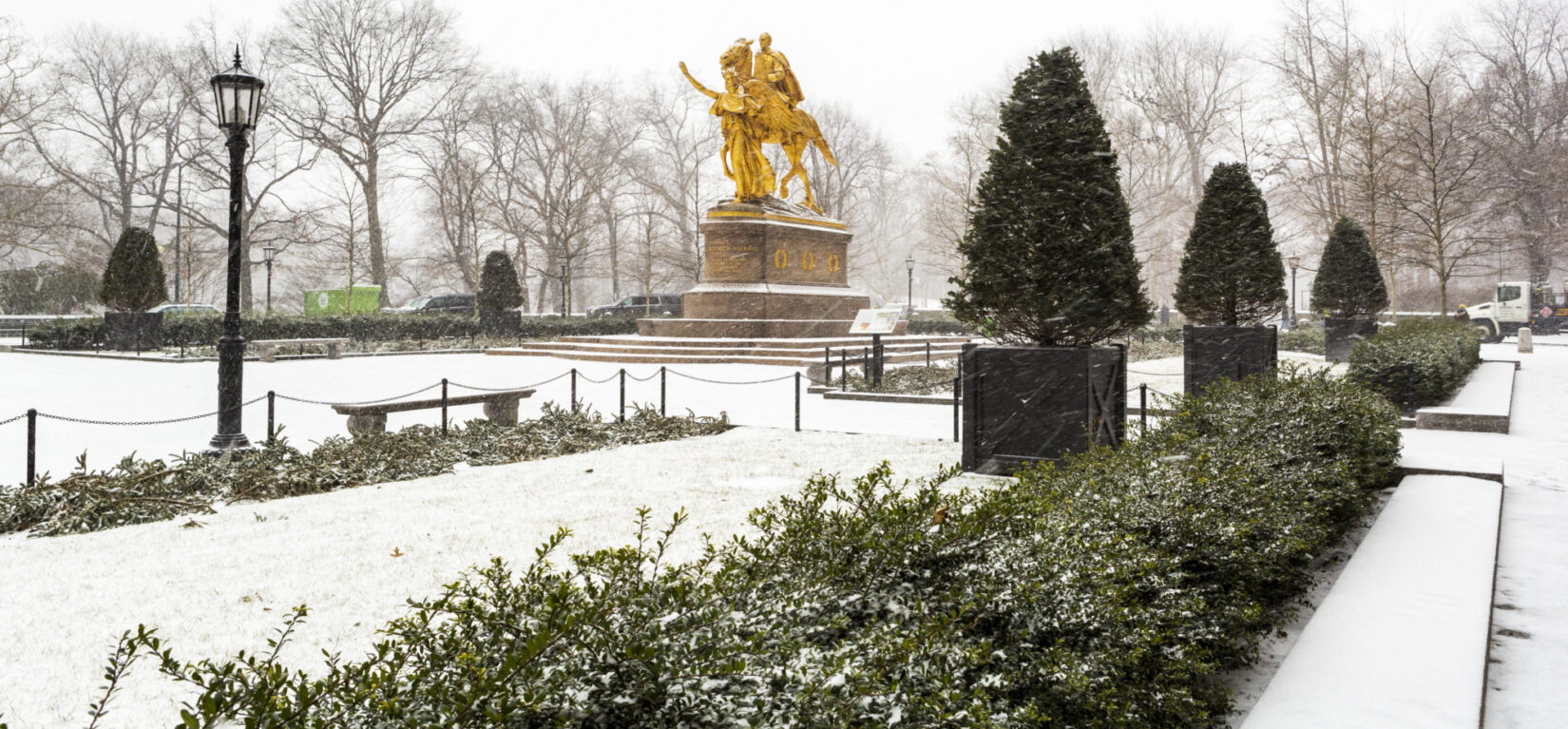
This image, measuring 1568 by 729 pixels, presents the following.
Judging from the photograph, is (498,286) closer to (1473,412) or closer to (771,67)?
(771,67)

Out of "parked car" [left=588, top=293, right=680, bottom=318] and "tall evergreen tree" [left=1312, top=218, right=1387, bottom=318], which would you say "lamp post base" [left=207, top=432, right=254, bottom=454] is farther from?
"parked car" [left=588, top=293, right=680, bottom=318]

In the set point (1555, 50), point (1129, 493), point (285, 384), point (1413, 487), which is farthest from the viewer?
point (1555, 50)

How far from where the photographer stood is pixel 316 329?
1194 inches

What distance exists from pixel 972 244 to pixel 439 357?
73.1 ft

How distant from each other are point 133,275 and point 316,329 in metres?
5.22

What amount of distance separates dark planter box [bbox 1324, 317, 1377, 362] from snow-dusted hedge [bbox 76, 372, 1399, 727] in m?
19.6

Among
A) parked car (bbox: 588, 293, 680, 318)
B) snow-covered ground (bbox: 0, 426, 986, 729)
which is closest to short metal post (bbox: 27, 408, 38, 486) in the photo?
snow-covered ground (bbox: 0, 426, 986, 729)

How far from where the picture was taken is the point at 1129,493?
152 inches

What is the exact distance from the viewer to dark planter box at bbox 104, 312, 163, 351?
26672mm

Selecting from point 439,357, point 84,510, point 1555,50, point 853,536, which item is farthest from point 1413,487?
point 1555,50

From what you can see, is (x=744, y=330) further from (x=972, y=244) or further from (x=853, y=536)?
(x=853, y=536)

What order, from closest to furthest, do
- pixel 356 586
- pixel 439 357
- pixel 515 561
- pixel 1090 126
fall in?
1. pixel 356 586
2. pixel 515 561
3. pixel 1090 126
4. pixel 439 357

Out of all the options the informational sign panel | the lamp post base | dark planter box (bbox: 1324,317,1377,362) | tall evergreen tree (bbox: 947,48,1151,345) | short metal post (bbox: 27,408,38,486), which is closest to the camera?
short metal post (bbox: 27,408,38,486)

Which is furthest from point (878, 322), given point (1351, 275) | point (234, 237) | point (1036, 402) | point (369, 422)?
point (234, 237)
